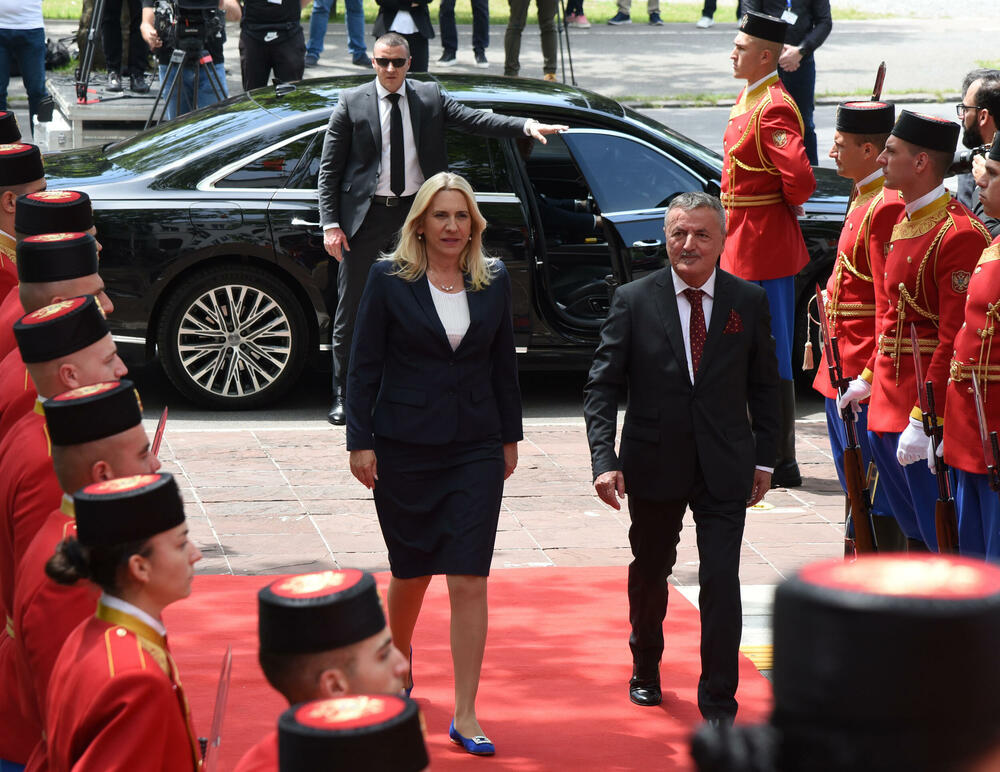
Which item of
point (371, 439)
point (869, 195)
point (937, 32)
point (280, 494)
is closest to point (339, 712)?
point (371, 439)

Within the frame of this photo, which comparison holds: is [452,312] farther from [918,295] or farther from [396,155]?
[396,155]

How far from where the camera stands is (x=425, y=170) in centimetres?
888

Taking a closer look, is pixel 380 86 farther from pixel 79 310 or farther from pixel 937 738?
pixel 937 738

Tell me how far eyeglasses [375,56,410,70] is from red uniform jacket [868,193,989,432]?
3.55m

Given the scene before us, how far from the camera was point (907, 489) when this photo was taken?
6129mm

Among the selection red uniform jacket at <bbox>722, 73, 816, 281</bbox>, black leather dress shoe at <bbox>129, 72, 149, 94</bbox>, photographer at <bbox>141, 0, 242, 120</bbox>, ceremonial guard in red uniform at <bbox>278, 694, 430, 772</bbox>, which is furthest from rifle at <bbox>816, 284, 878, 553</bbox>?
black leather dress shoe at <bbox>129, 72, 149, 94</bbox>

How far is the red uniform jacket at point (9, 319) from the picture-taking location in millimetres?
5305

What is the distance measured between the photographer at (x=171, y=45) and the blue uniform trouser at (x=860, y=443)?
767 centimetres

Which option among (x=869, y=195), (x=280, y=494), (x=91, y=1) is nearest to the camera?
(x=869, y=195)

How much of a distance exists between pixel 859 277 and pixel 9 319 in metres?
3.26

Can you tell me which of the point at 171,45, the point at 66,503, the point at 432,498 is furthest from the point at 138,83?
the point at 66,503

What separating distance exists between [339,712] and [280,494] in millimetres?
5920

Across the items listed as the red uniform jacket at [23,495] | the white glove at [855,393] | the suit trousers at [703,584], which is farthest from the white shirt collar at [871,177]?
the red uniform jacket at [23,495]

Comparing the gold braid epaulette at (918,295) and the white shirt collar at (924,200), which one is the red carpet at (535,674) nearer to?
the gold braid epaulette at (918,295)
